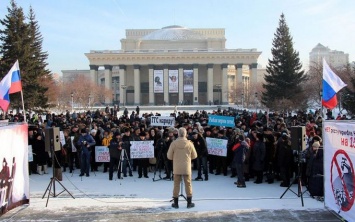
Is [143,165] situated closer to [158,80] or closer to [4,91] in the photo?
[4,91]

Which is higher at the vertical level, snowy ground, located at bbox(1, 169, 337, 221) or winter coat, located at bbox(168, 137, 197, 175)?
winter coat, located at bbox(168, 137, 197, 175)

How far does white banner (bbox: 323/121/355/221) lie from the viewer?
7.32 metres

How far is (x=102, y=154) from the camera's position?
530 inches

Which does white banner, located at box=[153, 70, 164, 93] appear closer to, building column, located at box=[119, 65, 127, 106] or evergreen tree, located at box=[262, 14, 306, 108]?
building column, located at box=[119, 65, 127, 106]

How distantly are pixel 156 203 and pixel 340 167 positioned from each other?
3997mm

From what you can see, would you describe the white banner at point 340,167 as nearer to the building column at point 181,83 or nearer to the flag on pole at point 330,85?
the flag on pole at point 330,85

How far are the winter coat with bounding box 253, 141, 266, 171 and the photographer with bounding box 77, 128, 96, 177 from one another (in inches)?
200

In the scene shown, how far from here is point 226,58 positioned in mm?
92875

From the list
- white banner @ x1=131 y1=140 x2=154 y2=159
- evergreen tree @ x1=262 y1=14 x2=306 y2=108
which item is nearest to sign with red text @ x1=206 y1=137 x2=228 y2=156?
white banner @ x1=131 y1=140 x2=154 y2=159

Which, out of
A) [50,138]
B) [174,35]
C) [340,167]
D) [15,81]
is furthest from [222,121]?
[174,35]

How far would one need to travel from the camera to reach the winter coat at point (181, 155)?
8781mm

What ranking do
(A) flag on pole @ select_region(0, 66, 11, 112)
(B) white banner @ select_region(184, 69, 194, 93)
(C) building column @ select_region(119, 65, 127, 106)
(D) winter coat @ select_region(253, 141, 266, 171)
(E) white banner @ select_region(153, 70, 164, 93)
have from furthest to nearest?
1. (C) building column @ select_region(119, 65, 127, 106)
2. (B) white banner @ select_region(184, 69, 194, 93)
3. (E) white banner @ select_region(153, 70, 164, 93)
4. (D) winter coat @ select_region(253, 141, 266, 171)
5. (A) flag on pole @ select_region(0, 66, 11, 112)

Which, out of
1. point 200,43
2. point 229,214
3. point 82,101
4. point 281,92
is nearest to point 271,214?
point 229,214

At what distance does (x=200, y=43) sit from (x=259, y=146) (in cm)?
9430
